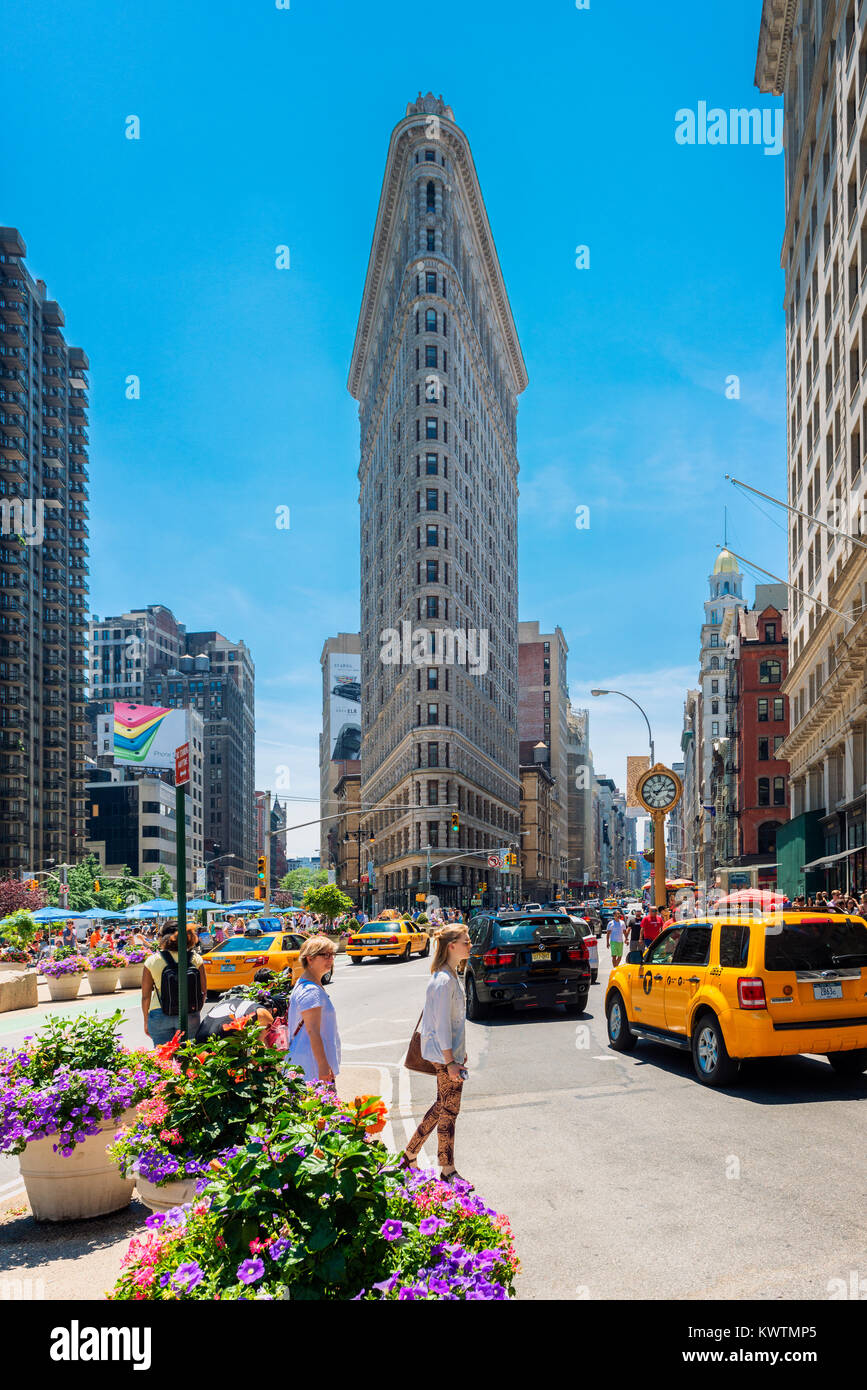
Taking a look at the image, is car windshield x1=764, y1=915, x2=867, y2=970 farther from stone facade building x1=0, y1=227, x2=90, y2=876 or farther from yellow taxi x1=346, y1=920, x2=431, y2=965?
stone facade building x1=0, y1=227, x2=90, y2=876

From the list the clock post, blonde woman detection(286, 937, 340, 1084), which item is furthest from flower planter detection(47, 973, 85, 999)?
blonde woman detection(286, 937, 340, 1084)

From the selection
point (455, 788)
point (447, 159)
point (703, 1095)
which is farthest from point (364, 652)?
point (703, 1095)

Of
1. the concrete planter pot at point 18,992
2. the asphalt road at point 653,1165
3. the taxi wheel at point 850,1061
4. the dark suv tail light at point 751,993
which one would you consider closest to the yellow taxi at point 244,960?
the concrete planter pot at point 18,992

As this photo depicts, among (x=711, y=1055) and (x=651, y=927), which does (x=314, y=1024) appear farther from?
(x=651, y=927)

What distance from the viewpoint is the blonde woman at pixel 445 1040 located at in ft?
24.5

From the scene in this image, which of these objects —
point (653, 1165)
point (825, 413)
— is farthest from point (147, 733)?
point (825, 413)

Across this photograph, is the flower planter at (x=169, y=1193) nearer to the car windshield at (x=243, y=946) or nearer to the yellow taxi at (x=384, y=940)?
the car windshield at (x=243, y=946)

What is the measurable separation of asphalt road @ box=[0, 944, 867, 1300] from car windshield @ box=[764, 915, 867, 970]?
1292mm

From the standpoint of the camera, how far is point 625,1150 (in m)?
8.40

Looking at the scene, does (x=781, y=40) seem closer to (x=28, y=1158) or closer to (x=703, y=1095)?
(x=703, y=1095)

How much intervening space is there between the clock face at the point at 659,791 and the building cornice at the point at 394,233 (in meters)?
86.2

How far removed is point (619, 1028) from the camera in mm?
13836

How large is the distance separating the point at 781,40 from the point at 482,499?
57.1 m

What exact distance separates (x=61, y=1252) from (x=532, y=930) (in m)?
12.0
